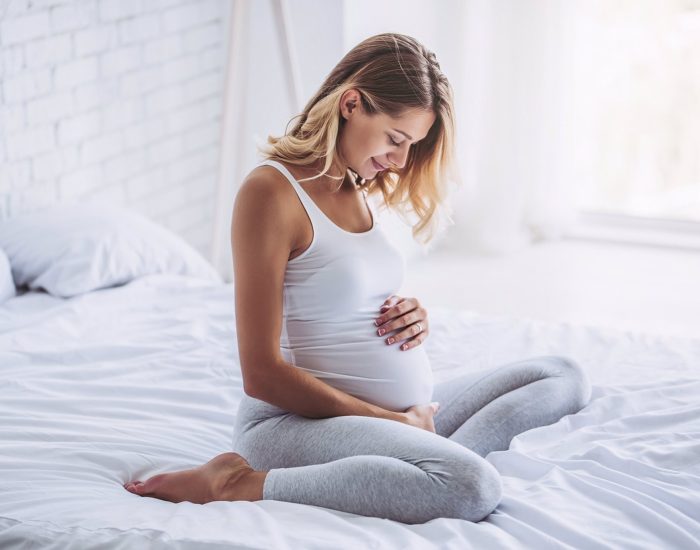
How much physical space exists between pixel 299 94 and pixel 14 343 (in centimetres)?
142

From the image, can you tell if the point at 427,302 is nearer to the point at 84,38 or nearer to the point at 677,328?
the point at 677,328

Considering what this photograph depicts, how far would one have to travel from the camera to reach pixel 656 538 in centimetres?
126

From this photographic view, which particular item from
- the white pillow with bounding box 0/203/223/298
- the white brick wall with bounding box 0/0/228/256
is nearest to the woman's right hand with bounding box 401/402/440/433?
the white pillow with bounding box 0/203/223/298

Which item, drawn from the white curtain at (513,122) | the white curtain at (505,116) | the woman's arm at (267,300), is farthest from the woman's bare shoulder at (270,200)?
the white curtain at (513,122)

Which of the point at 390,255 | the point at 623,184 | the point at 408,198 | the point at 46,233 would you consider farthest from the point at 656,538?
the point at 623,184

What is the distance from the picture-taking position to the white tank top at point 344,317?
59.7 inches

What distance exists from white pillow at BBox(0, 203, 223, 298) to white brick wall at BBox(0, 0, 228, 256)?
8.4 inches

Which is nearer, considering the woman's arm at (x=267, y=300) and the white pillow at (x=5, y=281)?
the woman's arm at (x=267, y=300)

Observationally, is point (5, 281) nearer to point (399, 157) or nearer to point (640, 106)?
point (399, 157)

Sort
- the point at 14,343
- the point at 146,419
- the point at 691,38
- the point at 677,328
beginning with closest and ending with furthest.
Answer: the point at 146,419 < the point at 14,343 < the point at 677,328 < the point at 691,38

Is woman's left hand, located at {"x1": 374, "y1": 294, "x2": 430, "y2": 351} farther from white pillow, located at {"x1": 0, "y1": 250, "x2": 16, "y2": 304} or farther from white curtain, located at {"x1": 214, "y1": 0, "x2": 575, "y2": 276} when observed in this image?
white curtain, located at {"x1": 214, "y1": 0, "x2": 575, "y2": 276}

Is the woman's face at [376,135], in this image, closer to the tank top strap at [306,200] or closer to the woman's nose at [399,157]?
the woman's nose at [399,157]

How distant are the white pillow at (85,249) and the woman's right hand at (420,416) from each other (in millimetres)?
1047

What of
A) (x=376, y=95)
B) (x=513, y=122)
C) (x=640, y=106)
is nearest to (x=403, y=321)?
(x=376, y=95)
